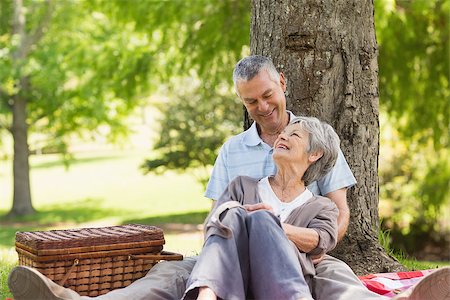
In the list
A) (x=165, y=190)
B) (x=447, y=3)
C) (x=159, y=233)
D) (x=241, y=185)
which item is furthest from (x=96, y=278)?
(x=165, y=190)

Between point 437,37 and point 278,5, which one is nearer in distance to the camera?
point 278,5

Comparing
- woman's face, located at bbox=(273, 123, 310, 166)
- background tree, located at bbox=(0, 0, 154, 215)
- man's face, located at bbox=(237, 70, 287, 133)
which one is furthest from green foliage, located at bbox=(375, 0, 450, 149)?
woman's face, located at bbox=(273, 123, 310, 166)

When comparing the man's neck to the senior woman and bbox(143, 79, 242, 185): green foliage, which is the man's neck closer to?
the senior woman

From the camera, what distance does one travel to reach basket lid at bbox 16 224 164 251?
11.7 ft

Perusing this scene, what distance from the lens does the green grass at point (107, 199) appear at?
14.2m

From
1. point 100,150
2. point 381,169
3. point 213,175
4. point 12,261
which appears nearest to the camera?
point 213,175

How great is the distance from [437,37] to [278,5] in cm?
698

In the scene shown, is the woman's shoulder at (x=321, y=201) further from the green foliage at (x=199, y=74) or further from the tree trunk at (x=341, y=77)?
the green foliage at (x=199, y=74)

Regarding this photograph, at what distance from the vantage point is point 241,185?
380 centimetres

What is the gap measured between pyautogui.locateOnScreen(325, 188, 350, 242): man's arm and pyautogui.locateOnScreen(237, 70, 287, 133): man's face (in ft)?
1.51

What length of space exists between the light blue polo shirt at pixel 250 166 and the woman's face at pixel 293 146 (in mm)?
312

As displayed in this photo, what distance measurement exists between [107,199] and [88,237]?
655 inches

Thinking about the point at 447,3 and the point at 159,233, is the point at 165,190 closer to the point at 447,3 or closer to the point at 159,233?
the point at 447,3

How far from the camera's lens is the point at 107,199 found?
20.1 meters
